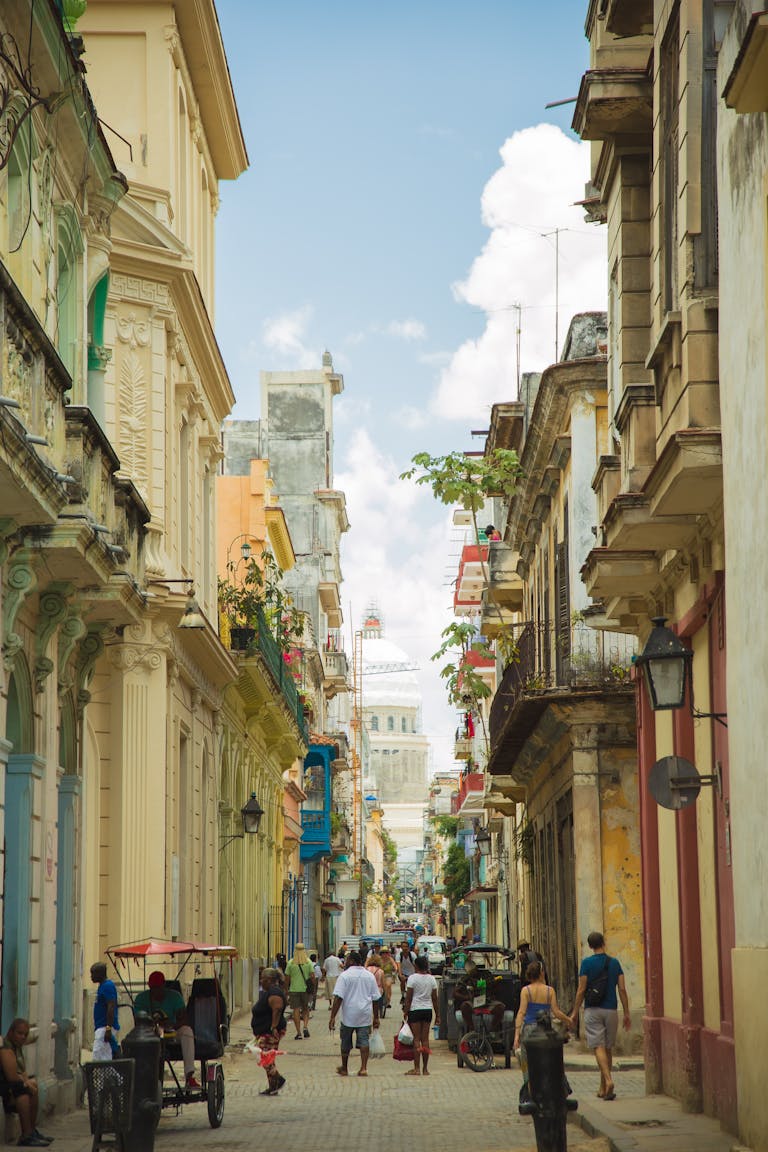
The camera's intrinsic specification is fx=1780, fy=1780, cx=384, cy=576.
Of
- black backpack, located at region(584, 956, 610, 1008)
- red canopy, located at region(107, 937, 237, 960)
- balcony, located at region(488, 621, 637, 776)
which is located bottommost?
black backpack, located at region(584, 956, 610, 1008)

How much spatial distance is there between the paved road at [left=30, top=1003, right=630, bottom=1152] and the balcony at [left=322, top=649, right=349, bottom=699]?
47097 millimetres

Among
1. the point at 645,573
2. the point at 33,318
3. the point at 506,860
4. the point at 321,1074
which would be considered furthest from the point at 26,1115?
the point at 506,860

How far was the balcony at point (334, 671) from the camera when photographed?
231 ft

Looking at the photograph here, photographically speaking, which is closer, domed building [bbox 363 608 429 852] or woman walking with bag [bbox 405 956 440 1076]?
woman walking with bag [bbox 405 956 440 1076]

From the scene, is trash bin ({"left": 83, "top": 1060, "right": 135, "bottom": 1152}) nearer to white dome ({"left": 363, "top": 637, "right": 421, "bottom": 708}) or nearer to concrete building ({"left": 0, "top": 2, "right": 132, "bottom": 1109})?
concrete building ({"left": 0, "top": 2, "right": 132, "bottom": 1109})

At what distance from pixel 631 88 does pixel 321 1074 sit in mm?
12579

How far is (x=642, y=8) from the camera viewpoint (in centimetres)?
1498

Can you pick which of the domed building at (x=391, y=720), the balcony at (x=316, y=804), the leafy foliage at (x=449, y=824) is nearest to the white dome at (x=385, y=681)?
the domed building at (x=391, y=720)

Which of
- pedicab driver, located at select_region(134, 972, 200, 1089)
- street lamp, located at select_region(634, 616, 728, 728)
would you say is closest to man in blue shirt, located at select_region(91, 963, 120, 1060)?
pedicab driver, located at select_region(134, 972, 200, 1089)

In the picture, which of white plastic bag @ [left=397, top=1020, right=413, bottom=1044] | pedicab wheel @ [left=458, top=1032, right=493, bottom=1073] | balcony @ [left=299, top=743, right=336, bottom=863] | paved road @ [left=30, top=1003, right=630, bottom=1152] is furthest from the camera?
balcony @ [left=299, top=743, right=336, bottom=863]

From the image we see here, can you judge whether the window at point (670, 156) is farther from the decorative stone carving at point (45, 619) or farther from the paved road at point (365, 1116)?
the paved road at point (365, 1116)

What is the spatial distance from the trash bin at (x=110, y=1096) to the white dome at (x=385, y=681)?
6031 inches

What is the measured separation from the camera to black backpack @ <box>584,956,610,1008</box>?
16.4m

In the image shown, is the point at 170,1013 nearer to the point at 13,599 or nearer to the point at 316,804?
the point at 13,599
